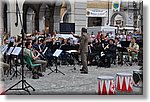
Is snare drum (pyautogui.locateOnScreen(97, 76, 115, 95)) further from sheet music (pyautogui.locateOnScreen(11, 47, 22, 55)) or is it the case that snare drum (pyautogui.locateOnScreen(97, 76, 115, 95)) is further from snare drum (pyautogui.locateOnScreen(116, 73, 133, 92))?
sheet music (pyautogui.locateOnScreen(11, 47, 22, 55))

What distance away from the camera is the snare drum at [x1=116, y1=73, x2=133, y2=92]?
7.01 m

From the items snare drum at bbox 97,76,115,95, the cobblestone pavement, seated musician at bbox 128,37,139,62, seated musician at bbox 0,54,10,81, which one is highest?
seated musician at bbox 128,37,139,62

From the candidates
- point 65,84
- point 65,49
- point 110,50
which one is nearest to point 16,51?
point 65,84

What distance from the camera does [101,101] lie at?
5.77 metres

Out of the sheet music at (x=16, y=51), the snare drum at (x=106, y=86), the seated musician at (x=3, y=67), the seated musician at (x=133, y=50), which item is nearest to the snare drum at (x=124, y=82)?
the snare drum at (x=106, y=86)

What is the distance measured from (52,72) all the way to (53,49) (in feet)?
5.20

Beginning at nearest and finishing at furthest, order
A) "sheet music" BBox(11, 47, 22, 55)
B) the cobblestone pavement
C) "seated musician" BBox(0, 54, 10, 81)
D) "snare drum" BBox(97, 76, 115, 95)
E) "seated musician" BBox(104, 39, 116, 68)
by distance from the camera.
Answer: "snare drum" BBox(97, 76, 115, 95) → the cobblestone pavement → "seated musician" BBox(0, 54, 10, 81) → "sheet music" BBox(11, 47, 22, 55) → "seated musician" BBox(104, 39, 116, 68)

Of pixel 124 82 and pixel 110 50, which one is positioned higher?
pixel 110 50

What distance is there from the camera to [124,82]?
7102 mm

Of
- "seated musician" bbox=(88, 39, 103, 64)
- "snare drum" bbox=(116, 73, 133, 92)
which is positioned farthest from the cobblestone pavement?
"seated musician" bbox=(88, 39, 103, 64)

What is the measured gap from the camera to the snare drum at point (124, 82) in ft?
23.0

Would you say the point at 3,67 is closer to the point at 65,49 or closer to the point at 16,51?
the point at 16,51

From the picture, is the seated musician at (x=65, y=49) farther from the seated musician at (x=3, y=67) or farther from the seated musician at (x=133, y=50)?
the seated musician at (x=3, y=67)

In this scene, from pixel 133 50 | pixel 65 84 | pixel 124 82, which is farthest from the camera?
pixel 133 50
